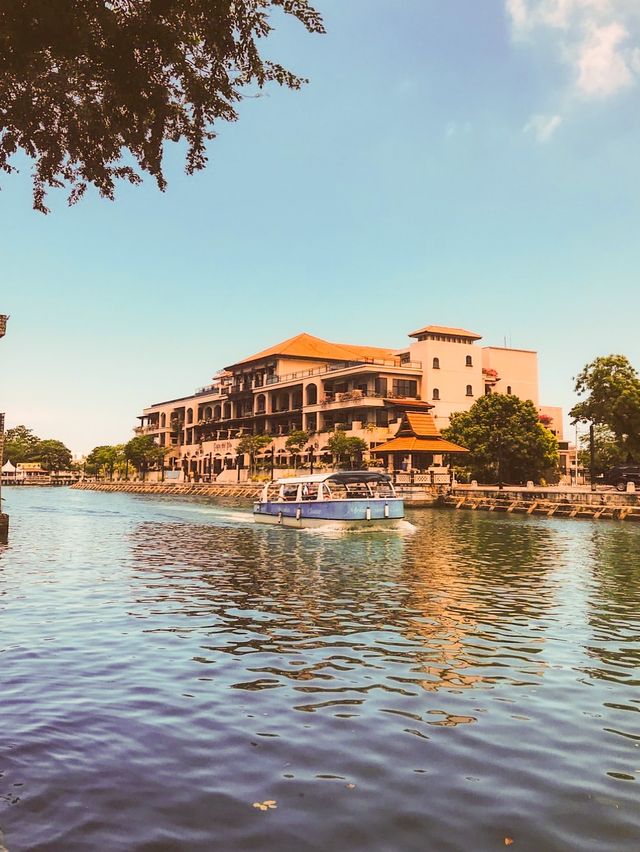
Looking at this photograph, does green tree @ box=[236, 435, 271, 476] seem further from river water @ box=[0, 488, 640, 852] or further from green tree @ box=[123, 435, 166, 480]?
river water @ box=[0, 488, 640, 852]

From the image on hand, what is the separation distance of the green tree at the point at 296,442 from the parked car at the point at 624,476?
45.2m

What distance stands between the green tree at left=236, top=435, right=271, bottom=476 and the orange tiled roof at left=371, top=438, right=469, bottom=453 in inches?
1434

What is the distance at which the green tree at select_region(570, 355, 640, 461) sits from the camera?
66.6 metres

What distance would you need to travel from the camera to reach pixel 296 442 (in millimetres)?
103250

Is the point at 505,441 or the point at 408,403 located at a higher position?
the point at 408,403

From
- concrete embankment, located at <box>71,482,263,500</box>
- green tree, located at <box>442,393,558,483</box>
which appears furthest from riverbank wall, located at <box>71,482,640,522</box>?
green tree, located at <box>442,393,558,483</box>

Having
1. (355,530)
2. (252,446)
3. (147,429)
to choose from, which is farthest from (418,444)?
(147,429)

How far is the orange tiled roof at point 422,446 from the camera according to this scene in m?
76.9

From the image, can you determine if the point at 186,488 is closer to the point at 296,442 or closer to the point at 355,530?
the point at 296,442

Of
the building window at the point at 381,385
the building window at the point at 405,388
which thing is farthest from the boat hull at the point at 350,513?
the building window at the point at 405,388

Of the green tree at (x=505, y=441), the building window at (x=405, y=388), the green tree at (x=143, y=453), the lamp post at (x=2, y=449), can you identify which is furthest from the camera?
the green tree at (x=143, y=453)

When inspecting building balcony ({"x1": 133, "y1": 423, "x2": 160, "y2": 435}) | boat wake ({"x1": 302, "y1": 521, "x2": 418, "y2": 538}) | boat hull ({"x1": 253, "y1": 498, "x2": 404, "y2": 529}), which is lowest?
boat wake ({"x1": 302, "y1": 521, "x2": 418, "y2": 538})

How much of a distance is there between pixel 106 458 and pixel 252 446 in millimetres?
76367

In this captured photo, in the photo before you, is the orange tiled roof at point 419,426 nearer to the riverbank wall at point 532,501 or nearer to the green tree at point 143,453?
the riverbank wall at point 532,501
